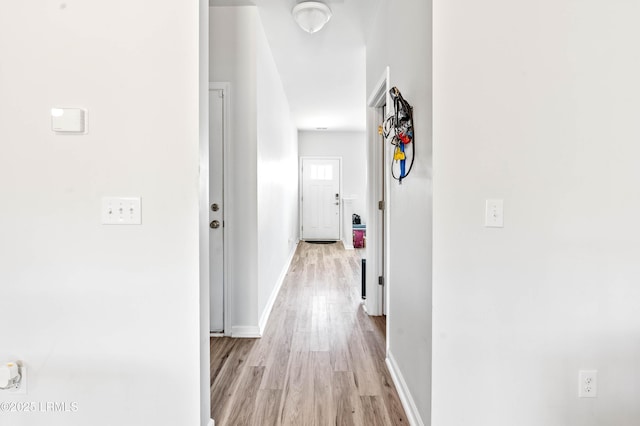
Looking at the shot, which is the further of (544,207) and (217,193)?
(217,193)

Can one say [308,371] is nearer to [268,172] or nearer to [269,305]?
[269,305]

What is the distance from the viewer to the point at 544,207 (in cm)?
128

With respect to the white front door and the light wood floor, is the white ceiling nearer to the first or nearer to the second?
the white front door

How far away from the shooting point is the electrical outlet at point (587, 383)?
1.28m

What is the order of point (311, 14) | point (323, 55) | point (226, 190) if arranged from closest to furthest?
point (311, 14), point (226, 190), point (323, 55)

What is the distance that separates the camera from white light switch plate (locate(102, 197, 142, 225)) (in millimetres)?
1372

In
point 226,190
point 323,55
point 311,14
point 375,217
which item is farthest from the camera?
point 323,55

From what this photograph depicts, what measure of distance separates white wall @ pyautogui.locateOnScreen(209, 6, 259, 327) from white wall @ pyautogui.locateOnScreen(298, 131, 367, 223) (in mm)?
5097

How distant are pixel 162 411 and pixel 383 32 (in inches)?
106

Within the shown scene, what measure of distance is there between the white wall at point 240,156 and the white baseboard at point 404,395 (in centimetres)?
117

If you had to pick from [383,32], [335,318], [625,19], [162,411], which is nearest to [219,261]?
[335,318]

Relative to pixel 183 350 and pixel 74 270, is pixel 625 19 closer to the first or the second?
pixel 183 350

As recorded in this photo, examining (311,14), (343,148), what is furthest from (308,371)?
(343,148)

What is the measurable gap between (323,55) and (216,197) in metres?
2.00
